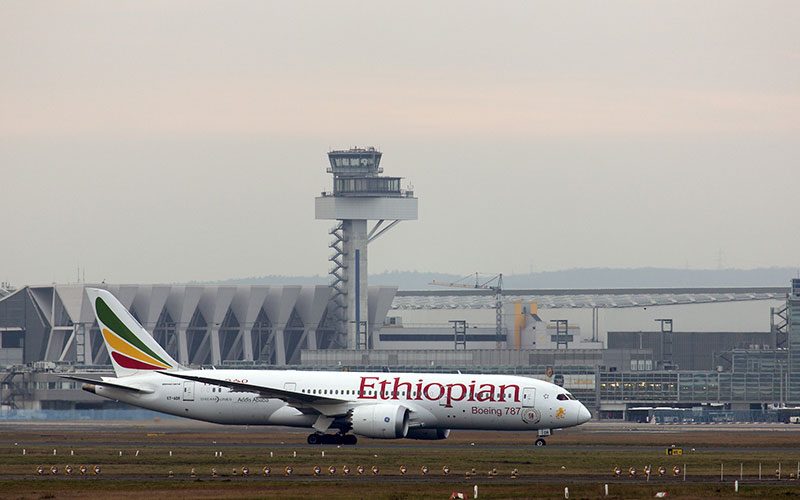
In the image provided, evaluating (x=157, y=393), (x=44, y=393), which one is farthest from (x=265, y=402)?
(x=44, y=393)

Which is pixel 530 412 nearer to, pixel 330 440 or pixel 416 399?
pixel 416 399

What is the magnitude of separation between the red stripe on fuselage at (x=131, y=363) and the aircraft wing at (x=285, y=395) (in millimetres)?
4492

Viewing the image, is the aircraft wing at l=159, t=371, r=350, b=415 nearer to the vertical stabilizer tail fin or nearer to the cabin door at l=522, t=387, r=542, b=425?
→ the vertical stabilizer tail fin

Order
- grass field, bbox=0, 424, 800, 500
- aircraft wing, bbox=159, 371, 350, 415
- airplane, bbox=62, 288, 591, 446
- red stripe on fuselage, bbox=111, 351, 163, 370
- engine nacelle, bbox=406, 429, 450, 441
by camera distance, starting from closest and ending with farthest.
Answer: grass field, bbox=0, 424, 800, 500 → aircraft wing, bbox=159, 371, 350, 415 → airplane, bbox=62, 288, 591, 446 → engine nacelle, bbox=406, 429, 450, 441 → red stripe on fuselage, bbox=111, 351, 163, 370

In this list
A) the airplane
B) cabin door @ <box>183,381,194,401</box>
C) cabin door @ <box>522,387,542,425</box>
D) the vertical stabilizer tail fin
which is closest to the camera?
the airplane

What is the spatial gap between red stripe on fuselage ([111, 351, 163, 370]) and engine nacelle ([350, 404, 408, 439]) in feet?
45.0

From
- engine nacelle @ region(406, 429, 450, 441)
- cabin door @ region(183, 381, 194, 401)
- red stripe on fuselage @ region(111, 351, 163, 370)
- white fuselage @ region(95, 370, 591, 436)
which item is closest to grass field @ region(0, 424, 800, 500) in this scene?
engine nacelle @ region(406, 429, 450, 441)

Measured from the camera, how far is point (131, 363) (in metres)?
76.8

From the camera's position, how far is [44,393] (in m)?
137

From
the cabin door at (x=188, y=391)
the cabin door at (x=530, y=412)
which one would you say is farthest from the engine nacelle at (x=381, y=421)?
the cabin door at (x=188, y=391)

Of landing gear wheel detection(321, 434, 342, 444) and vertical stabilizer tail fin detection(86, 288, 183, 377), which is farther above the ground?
vertical stabilizer tail fin detection(86, 288, 183, 377)

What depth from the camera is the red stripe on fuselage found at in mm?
76562

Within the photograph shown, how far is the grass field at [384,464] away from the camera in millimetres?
45844

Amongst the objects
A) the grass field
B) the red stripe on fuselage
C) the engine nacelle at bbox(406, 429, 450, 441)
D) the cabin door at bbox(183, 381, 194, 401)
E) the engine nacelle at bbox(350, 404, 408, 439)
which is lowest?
the grass field
